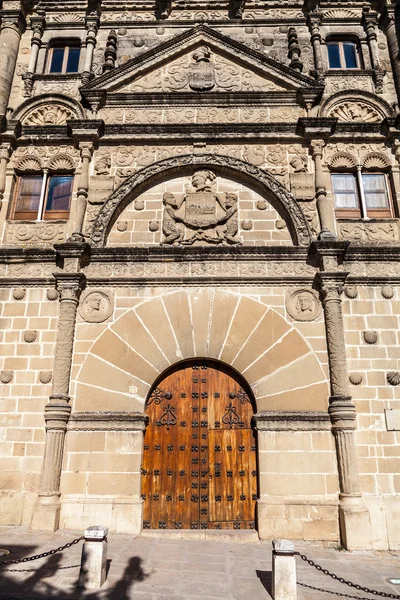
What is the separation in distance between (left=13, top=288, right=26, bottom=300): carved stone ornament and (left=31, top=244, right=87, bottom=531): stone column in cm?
70

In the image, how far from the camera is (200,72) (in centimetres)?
981

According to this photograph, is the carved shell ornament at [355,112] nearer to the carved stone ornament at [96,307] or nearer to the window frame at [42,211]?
the window frame at [42,211]

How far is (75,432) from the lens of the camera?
290 inches

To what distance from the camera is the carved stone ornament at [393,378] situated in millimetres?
7520

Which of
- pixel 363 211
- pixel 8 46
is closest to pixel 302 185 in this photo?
pixel 363 211

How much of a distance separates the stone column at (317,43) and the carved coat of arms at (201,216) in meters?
3.50

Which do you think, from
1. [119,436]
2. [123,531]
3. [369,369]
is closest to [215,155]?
[369,369]

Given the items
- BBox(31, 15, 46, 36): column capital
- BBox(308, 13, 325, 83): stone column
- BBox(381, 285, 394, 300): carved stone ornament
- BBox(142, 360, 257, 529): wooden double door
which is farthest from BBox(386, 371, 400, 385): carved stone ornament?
BBox(31, 15, 46, 36): column capital

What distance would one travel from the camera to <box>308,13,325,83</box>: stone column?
972 centimetres

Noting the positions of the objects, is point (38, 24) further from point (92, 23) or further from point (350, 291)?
point (350, 291)

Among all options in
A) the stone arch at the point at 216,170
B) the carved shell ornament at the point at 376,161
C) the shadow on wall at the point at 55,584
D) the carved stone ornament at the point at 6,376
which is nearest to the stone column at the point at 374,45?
the carved shell ornament at the point at 376,161

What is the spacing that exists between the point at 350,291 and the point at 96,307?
14.9 ft

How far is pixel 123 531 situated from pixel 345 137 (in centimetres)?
830

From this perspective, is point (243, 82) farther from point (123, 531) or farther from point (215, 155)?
point (123, 531)
